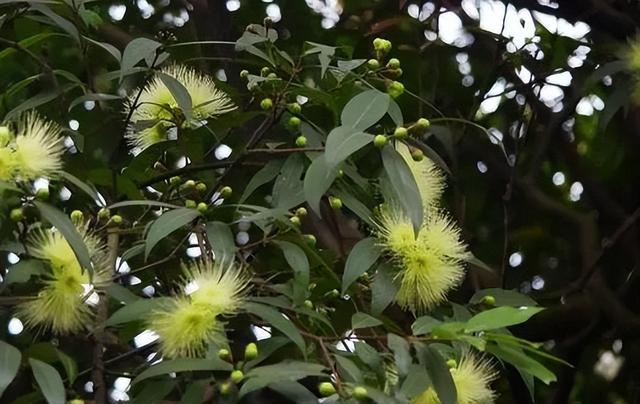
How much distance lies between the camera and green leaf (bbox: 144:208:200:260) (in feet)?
3.02

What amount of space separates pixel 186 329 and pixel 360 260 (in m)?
0.17

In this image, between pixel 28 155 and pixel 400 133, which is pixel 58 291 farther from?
pixel 400 133

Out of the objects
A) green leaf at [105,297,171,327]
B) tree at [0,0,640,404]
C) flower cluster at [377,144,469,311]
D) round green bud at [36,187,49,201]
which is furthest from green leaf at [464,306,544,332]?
round green bud at [36,187,49,201]

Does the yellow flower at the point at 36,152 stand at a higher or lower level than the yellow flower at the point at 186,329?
higher

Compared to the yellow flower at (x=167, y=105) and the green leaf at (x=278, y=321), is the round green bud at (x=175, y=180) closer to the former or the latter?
the yellow flower at (x=167, y=105)

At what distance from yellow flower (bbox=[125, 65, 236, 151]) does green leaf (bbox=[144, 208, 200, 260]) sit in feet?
0.64

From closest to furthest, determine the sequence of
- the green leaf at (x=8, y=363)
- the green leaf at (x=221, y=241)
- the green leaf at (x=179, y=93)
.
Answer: the green leaf at (x=8, y=363) < the green leaf at (x=221, y=241) < the green leaf at (x=179, y=93)

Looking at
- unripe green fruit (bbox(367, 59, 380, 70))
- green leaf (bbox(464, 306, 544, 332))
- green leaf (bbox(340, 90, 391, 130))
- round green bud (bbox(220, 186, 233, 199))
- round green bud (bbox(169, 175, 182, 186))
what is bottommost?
round green bud (bbox(169, 175, 182, 186))

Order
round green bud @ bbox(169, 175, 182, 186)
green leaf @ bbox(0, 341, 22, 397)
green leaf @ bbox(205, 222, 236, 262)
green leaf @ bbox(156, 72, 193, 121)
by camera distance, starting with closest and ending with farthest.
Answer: green leaf @ bbox(0, 341, 22, 397) → green leaf @ bbox(205, 222, 236, 262) → green leaf @ bbox(156, 72, 193, 121) → round green bud @ bbox(169, 175, 182, 186)

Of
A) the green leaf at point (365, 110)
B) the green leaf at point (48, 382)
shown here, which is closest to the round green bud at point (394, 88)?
the green leaf at point (365, 110)

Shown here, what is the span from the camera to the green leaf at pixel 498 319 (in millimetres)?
865

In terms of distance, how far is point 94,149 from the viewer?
1.22 m

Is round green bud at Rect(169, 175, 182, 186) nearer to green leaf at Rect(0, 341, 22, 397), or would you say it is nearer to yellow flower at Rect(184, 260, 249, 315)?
yellow flower at Rect(184, 260, 249, 315)

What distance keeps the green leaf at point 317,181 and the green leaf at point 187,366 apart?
5.6 inches
